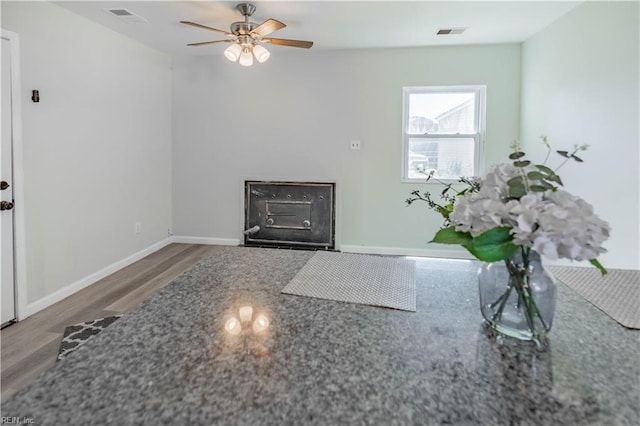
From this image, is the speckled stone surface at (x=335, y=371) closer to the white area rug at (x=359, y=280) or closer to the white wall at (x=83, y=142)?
the white area rug at (x=359, y=280)

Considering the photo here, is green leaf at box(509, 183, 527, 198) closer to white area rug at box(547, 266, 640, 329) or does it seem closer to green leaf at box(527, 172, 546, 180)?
green leaf at box(527, 172, 546, 180)

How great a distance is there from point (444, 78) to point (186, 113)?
3173 mm

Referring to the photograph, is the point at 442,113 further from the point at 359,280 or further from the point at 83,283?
the point at 83,283

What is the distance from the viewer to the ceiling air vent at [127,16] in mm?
3161

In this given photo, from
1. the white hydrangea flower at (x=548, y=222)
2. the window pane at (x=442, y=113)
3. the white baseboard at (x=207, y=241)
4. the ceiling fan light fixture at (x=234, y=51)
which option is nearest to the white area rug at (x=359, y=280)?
the white hydrangea flower at (x=548, y=222)

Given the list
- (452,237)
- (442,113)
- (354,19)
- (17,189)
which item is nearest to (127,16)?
(17,189)

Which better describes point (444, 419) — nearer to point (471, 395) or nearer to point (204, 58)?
point (471, 395)

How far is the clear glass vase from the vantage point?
0.76m

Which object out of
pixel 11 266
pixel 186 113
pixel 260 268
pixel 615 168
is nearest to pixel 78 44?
pixel 186 113

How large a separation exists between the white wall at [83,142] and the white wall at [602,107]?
4199 mm

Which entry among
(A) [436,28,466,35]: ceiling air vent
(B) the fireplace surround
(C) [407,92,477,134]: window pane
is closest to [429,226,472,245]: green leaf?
(A) [436,28,466,35]: ceiling air vent

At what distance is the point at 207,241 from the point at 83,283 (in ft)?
5.49

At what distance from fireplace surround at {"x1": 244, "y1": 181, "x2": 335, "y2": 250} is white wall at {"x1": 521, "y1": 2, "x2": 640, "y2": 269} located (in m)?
2.39

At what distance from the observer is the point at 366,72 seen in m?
4.33
